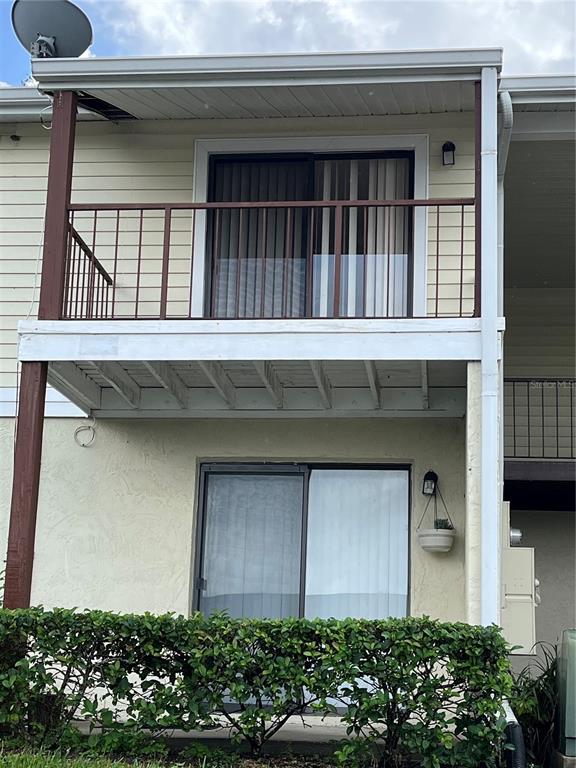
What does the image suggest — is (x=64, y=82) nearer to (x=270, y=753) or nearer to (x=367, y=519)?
(x=367, y=519)

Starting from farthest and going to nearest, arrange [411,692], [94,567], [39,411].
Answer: [94,567], [39,411], [411,692]

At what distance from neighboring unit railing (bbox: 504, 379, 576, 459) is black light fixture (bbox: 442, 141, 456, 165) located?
3.98m

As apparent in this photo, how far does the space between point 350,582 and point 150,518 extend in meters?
1.75

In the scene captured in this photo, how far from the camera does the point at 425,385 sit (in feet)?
26.9

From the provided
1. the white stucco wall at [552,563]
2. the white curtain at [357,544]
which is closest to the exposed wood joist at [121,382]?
the white curtain at [357,544]

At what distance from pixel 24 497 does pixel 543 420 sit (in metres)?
6.82

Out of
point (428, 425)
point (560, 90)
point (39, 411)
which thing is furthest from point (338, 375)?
point (560, 90)

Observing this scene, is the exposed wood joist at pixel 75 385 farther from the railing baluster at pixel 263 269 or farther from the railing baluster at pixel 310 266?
the railing baluster at pixel 310 266

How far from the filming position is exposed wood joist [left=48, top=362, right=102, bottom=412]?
8062mm

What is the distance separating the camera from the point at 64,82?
7965 millimetres

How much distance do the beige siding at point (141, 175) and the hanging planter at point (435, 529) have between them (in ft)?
4.77

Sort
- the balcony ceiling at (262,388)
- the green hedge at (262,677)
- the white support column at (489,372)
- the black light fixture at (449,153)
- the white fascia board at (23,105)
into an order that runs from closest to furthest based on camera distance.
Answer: the green hedge at (262,677) → the white support column at (489,372) → the balcony ceiling at (262,388) → the black light fixture at (449,153) → the white fascia board at (23,105)

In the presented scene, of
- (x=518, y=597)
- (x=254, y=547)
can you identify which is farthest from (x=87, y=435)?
(x=518, y=597)

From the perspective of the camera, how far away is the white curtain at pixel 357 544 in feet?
28.2
